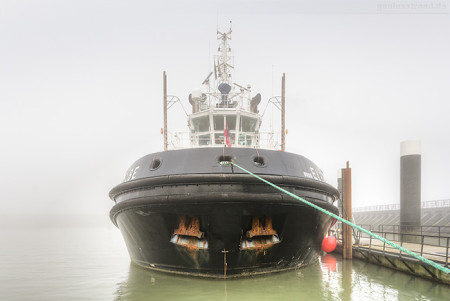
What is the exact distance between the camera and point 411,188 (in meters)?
12.6

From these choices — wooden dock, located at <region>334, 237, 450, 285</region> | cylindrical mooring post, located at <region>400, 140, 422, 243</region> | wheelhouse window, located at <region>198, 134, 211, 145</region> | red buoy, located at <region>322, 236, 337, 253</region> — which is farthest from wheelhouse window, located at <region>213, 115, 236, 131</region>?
cylindrical mooring post, located at <region>400, 140, 422, 243</region>

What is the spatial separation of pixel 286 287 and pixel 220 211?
2344 millimetres

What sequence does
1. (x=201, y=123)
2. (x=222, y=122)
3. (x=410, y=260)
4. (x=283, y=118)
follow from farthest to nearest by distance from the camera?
(x=201, y=123) < (x=283, y=118) < (x=222, y=122) < (x=410, y=260)

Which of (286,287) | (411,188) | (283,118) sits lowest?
(286,287)

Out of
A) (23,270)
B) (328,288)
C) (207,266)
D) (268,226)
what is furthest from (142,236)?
(23,270)

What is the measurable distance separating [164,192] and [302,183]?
10.7ft

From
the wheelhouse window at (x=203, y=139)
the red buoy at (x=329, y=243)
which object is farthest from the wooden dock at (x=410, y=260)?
the wheelhouse window at (x=203, y=139)

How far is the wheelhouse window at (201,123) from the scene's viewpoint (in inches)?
389

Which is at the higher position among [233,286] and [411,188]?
[411,188]

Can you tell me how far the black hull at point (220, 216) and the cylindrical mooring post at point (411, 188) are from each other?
7.27 meters

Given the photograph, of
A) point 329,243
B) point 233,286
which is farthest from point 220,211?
point 329,243

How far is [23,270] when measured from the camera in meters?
10.4

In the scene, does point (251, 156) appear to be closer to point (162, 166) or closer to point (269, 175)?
point (269, 175)

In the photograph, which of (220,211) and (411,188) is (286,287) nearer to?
(220,211)
